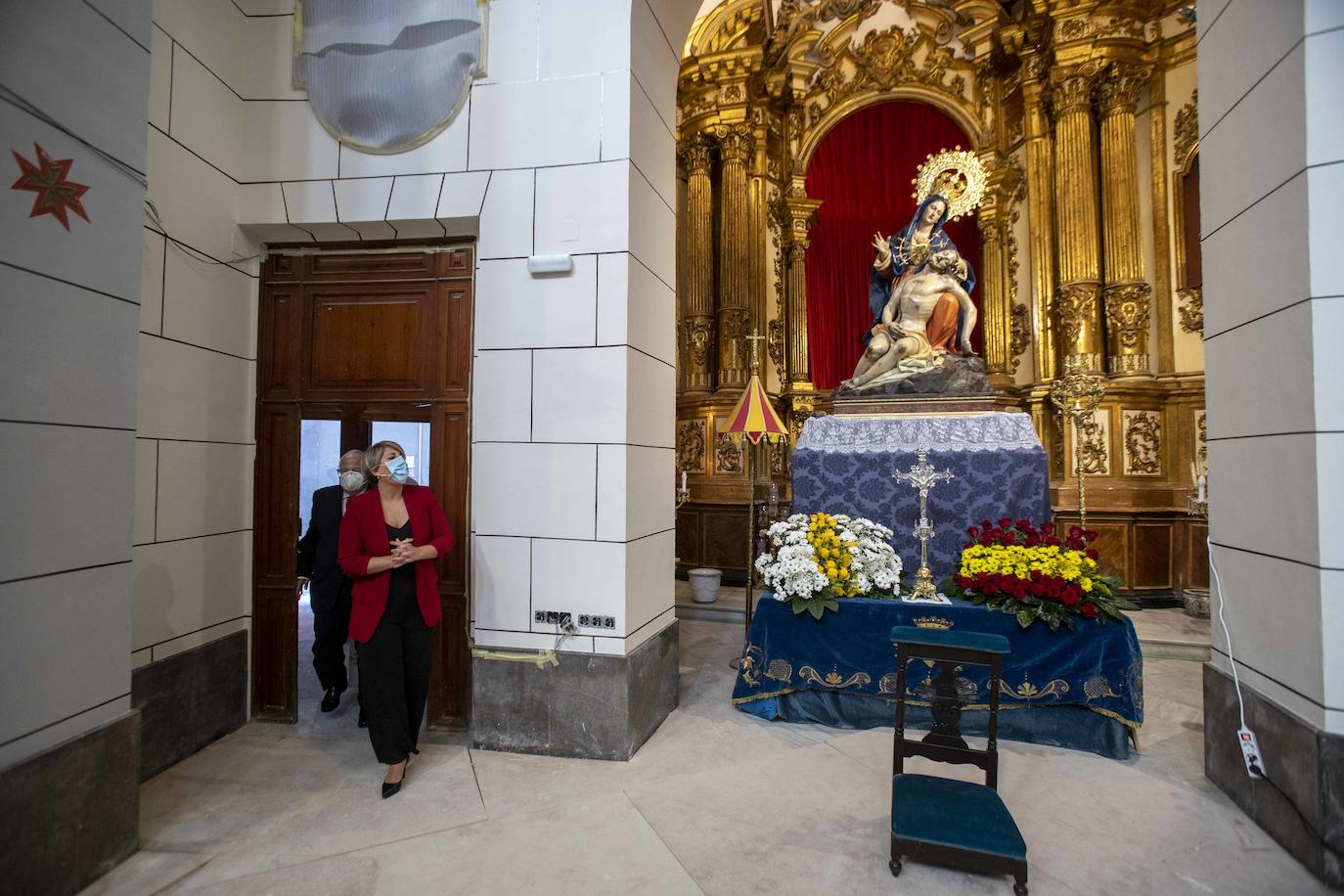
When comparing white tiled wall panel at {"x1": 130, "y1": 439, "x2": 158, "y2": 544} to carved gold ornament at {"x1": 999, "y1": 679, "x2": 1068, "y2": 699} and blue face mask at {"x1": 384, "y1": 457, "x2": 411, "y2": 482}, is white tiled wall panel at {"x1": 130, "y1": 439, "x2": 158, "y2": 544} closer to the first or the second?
blue face mask at {"x1": 384, "y1": 457, "x2": 411, "y2": 482}

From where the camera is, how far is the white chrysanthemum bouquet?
3.91 m

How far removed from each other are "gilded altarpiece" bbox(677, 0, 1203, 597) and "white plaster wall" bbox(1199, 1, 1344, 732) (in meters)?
4.82

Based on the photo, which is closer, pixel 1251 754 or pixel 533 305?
pixel 1251 754

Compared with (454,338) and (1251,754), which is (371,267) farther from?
(1251,754)

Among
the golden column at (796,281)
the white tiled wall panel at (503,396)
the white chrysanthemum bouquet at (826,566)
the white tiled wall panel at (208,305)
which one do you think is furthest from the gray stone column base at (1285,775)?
the golden column at (796,281)

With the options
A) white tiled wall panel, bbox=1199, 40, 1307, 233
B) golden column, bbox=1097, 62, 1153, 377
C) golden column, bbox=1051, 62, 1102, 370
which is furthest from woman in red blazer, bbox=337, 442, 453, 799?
golden column, bbox=1097, 62, 1153, 377

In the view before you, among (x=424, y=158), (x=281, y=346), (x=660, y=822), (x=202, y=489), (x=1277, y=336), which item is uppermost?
(x=424, y=158)

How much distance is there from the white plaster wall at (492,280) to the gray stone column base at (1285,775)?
9.45 ft

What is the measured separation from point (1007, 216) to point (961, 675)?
23.6ft

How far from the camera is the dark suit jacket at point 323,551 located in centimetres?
390

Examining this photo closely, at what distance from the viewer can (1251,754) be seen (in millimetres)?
2838

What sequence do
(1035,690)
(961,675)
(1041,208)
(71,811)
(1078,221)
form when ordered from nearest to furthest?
(71,811)
(1035,690)
(961,675)
(1078,221)
(1041,208)

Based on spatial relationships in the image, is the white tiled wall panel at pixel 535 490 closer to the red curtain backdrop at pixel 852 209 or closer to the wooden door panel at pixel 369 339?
the wooden door panel at pixel 369 339

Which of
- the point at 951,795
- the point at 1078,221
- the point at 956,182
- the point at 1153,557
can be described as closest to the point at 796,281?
the point at 956,182
